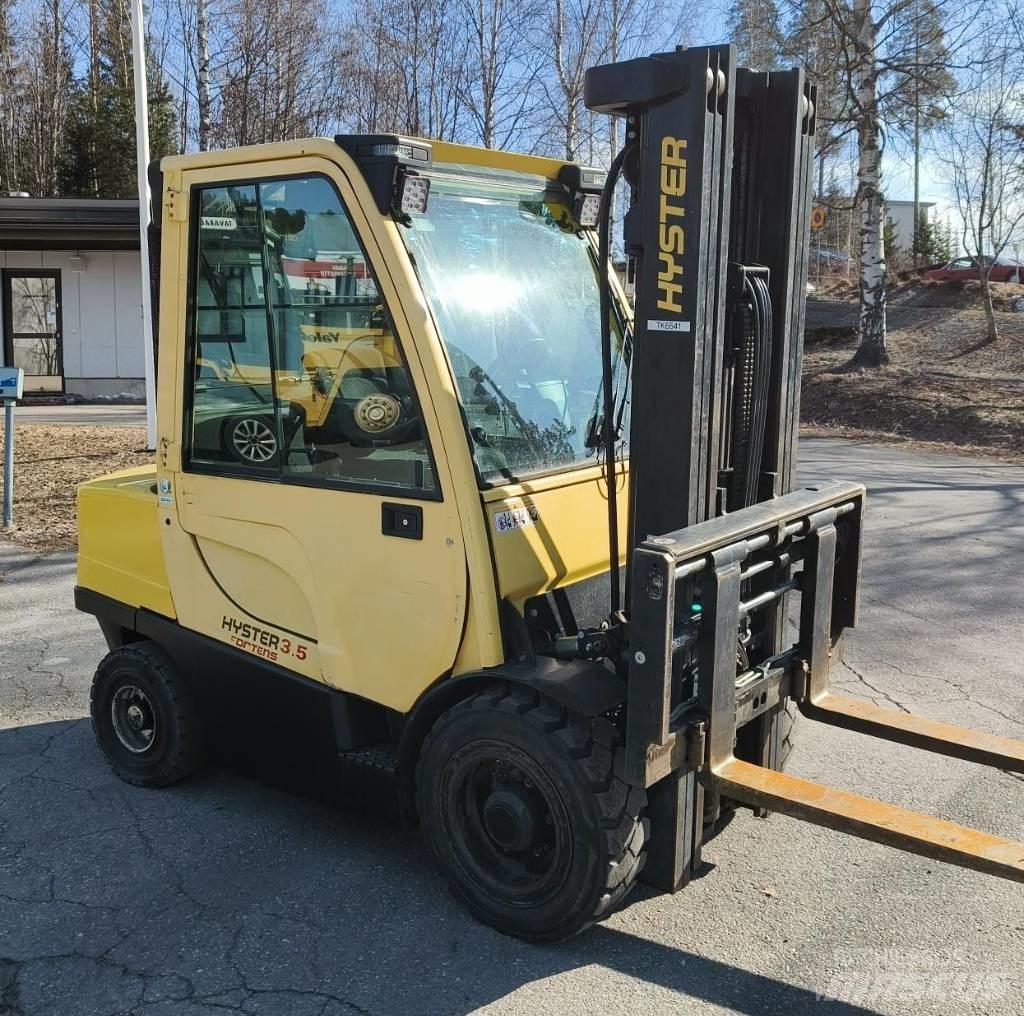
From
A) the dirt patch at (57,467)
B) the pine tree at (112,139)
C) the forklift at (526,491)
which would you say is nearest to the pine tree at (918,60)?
the dirt patch at (57,467)

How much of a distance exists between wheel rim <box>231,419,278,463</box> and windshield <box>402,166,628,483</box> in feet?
2.64

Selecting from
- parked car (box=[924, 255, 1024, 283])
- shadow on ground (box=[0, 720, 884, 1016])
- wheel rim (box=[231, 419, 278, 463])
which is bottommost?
shadow on ground (box=[0, 720, 884, 1016])

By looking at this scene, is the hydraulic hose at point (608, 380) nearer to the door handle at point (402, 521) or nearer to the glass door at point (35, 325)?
the door handle at point (402, 521)

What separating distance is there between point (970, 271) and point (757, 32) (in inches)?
396

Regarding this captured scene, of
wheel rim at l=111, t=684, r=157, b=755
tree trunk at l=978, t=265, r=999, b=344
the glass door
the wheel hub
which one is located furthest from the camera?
tree trunk at l=978, t=265, r=999, b=344

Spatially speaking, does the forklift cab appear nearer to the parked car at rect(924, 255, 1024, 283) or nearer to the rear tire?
the rear tire

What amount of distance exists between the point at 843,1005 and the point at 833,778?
5.26ft

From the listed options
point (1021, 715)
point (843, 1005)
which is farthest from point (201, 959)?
point (1021, 715)

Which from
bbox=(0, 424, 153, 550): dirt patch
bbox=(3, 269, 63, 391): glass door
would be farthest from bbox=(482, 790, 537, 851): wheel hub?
bbox=(3, 269, 63, 391): glass door

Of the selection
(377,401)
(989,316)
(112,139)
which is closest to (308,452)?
(377,401)

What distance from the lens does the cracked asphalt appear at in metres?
3.03

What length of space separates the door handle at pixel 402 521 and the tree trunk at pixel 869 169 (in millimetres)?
17288

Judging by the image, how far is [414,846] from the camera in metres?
3.88

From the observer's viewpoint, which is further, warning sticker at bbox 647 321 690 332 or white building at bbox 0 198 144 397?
white building at bbox 0 198 144 397
